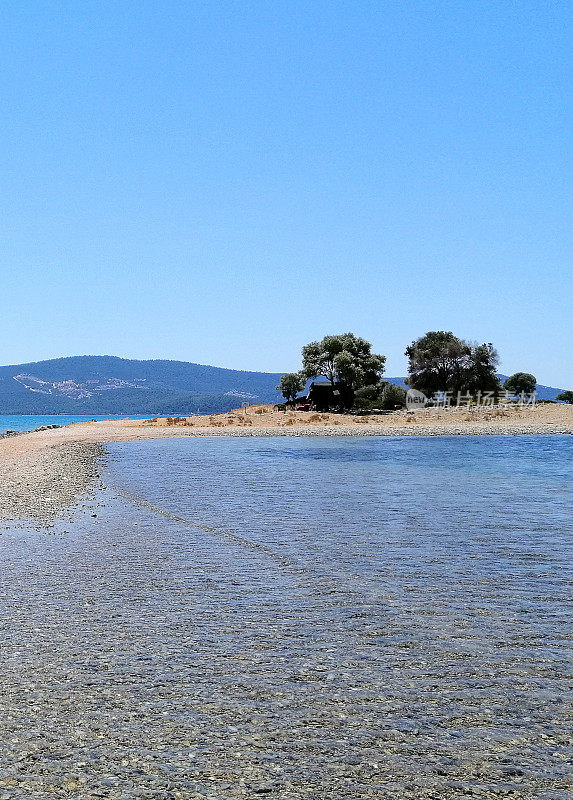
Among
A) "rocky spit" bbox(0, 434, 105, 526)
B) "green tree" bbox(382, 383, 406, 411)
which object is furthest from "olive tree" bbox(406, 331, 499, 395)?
"rocky spit" bbox(0, 434, 105, 526)

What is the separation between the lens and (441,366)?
108438 millimetres

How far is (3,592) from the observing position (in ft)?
34.8

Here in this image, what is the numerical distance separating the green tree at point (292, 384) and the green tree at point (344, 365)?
150cm

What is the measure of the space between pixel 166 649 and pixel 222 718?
2.02m

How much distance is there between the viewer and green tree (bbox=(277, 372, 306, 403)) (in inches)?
3807

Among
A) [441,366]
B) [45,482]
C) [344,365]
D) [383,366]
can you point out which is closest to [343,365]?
[344,365]

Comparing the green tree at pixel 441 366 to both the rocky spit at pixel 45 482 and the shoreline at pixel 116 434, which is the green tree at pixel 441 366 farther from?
the rocky spit at pixel 45 482

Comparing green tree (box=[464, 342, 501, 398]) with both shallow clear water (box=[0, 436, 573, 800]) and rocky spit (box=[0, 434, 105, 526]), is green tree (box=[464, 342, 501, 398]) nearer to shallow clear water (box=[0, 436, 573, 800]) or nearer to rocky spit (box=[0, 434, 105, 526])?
rocky spit (box=[0, 434, 105, 526])

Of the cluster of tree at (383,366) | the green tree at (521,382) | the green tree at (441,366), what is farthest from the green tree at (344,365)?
the green tree at (521,382)

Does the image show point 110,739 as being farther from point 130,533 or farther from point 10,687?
point 130,533

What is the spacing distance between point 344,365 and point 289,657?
82.2 meters

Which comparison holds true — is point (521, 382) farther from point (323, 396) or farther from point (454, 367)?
point (323, 396)

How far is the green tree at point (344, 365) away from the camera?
90.5 metres

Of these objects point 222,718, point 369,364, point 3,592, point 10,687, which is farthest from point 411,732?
point 369,364
